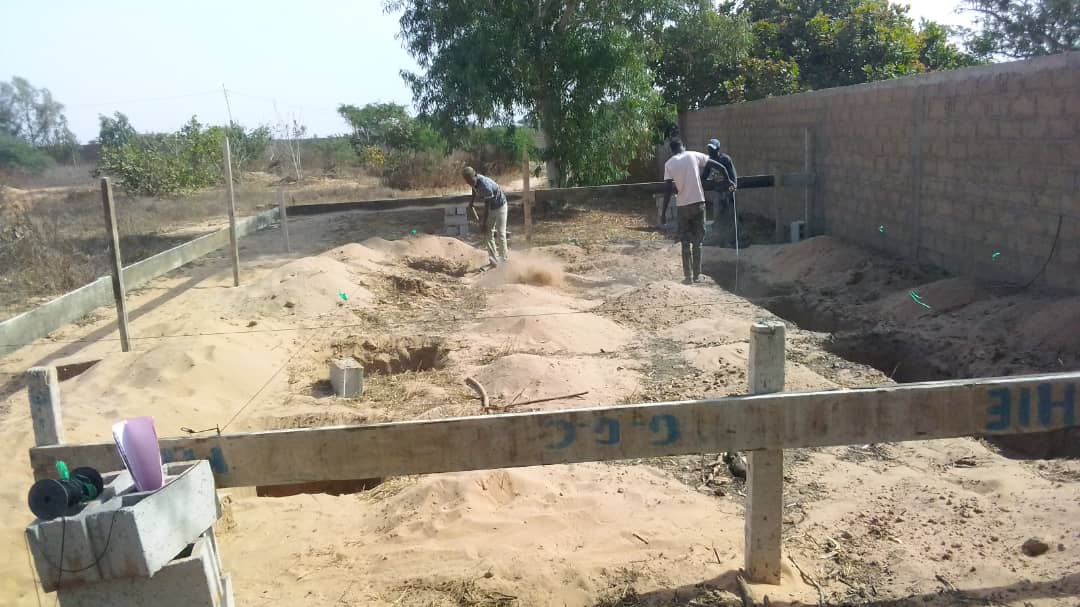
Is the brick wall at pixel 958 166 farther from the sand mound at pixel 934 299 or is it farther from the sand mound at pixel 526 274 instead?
the sand mound at pixel 526 274

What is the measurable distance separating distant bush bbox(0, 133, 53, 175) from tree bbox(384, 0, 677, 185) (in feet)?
107

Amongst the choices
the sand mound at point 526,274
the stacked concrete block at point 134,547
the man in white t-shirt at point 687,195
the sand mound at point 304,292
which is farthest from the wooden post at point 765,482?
the sand mound at point 526,274

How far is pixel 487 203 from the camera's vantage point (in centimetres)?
1316

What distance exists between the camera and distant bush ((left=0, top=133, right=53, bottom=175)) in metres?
42.0

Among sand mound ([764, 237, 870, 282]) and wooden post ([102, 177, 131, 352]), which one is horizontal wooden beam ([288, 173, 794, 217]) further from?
wooden post ([102, 177, 131, 352])

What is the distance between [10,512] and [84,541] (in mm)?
3123

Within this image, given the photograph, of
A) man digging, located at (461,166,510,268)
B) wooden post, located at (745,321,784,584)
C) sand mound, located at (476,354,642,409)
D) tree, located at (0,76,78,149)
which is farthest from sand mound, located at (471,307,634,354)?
tree, located at (0,76,78,149)

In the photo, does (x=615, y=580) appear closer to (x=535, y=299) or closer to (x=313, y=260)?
(x=535, y=299)

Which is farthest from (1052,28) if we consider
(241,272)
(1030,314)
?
(241,272)

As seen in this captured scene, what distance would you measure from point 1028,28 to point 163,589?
1901 centimetres

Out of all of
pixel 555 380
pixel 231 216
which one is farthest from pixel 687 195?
pixel 231 216

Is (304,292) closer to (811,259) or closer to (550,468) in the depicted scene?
(550,468)

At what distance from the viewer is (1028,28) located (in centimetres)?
1686

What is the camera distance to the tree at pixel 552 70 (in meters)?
17.0
